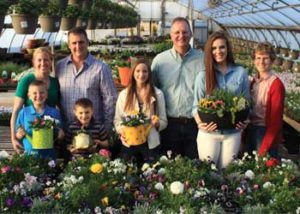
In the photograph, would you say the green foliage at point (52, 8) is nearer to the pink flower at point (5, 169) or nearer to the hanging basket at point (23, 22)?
the hanging basket at point (23, 22)

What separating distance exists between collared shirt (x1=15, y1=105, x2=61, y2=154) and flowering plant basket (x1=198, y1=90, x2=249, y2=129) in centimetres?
88

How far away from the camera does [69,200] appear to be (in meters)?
2.44

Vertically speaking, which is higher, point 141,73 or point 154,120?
point 141,73

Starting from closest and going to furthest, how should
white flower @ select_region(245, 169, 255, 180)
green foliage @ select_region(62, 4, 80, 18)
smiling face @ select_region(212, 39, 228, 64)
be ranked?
white flower @ select_region(245, 169, 255, 180) → smiling face @ select_region(212, 39, 228, 64) → green foliage @ select_region(62, 4, 80, 18)

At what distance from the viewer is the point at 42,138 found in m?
3.05

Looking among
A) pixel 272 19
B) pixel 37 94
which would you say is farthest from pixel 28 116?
pixel 272 19

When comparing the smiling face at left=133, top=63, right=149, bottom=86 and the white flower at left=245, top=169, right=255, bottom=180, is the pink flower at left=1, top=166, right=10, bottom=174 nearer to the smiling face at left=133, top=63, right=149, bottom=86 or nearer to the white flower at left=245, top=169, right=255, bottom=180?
the smiling face at left=133, top=63, right=149, bottom=86

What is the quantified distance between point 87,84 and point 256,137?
1.08 metres

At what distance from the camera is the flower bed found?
7.91ft

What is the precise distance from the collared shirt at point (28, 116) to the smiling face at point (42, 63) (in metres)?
0.21

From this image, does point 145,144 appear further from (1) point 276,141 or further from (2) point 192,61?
(1) point 276,141

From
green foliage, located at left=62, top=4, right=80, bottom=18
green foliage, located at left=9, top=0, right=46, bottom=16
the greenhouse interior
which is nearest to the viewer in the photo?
the greenhouse interior

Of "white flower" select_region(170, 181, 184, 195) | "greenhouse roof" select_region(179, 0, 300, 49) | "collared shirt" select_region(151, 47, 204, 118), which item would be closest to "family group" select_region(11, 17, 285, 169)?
"collared shirt" select_region(151, 47, 204, 118)

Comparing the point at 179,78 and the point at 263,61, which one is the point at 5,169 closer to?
the point at 179,78
